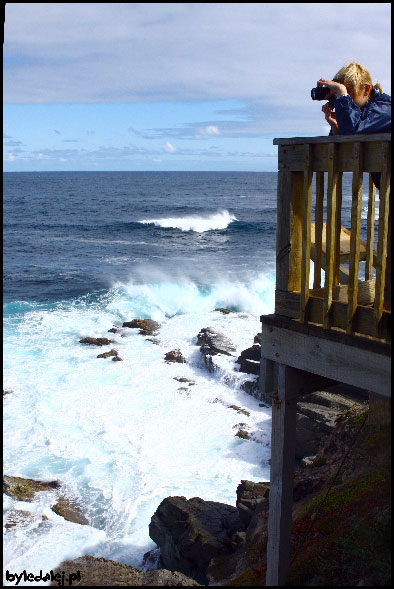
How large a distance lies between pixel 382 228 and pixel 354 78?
1185mm

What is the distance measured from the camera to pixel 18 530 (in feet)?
37.7

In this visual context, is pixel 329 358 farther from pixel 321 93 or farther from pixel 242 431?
pixel 242 431

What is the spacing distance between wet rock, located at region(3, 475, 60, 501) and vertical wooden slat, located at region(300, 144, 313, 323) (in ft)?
31.7

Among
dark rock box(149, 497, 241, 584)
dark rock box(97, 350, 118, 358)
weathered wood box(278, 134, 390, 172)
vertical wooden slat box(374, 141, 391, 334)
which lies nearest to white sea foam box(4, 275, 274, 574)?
dark rock box(97, 350, 118, 358)

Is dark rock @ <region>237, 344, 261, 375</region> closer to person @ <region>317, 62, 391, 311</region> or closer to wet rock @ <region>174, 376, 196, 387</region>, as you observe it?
wet rock @ <region>174, 376, 196, 387</region>

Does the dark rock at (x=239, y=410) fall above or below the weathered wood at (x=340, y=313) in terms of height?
below

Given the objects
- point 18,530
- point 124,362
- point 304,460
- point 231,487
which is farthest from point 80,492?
point 124,362

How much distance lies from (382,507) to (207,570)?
11.6 feet

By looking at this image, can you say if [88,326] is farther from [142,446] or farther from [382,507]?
[382,507]

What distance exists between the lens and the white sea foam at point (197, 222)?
58.2 meters

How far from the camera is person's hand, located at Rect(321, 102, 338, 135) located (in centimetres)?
477

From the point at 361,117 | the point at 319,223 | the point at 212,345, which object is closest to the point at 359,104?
the point at 361,117

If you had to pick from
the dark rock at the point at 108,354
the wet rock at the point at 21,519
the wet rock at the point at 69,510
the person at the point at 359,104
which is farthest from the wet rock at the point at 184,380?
the person at the point at 359,104

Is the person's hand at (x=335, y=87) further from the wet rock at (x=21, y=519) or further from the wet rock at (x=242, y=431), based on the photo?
the wet rock at (x=242, y=431)
